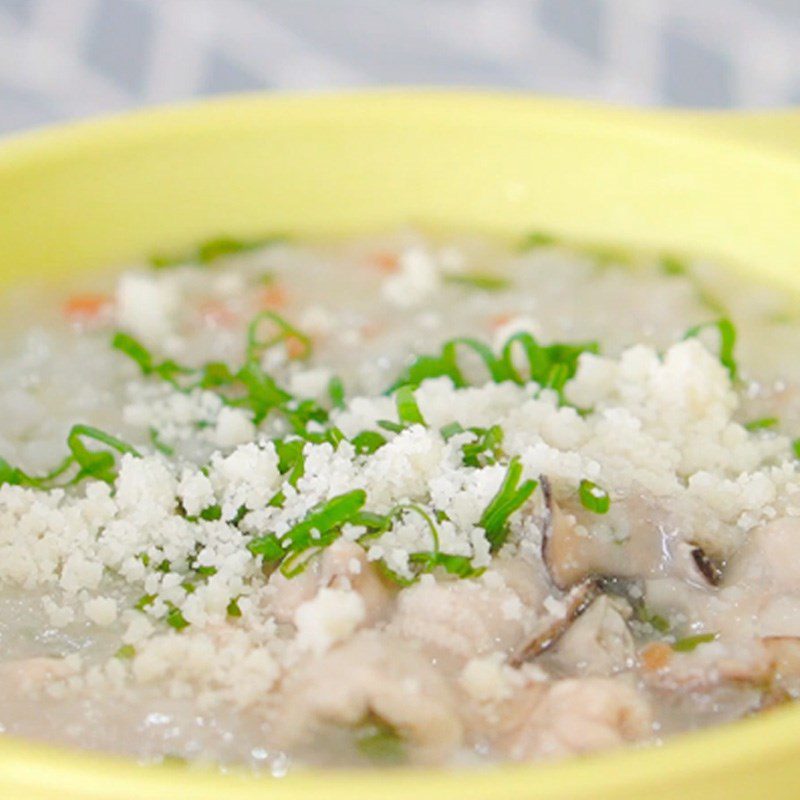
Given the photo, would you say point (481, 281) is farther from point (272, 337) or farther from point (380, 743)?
point (380, 743)

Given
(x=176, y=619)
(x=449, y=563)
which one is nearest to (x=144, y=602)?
(x=176, y=619)

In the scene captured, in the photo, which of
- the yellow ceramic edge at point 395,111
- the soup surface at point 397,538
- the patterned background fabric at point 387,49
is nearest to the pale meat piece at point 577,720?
the soup surface at point 397,538

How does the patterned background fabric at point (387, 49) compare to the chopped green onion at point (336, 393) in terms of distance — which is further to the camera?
the patterned background fabric at point (387, 49)

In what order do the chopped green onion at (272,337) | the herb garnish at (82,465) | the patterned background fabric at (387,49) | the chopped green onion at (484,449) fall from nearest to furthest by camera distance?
the chopped green onion at (484,449) < the herb garnish at (82,465) < the chopped green onion at (272,337) < the patterned background fabric at (387,49)

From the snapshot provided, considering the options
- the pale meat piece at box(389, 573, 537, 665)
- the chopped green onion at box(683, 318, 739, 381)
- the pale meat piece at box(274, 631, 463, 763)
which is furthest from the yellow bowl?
the pale meat piece at box(274, 631, 463, 763)

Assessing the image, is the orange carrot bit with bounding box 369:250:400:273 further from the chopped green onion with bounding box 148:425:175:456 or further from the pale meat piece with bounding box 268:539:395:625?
the pale meat piece with bounding box 268:539:395:625

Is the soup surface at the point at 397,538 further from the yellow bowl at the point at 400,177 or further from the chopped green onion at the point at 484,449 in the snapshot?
the yellow bowl at the point at 400,177

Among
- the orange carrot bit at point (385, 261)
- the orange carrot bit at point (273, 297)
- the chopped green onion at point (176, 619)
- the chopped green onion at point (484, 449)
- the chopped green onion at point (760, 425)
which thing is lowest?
the chopped green onion at point (176, 619)
